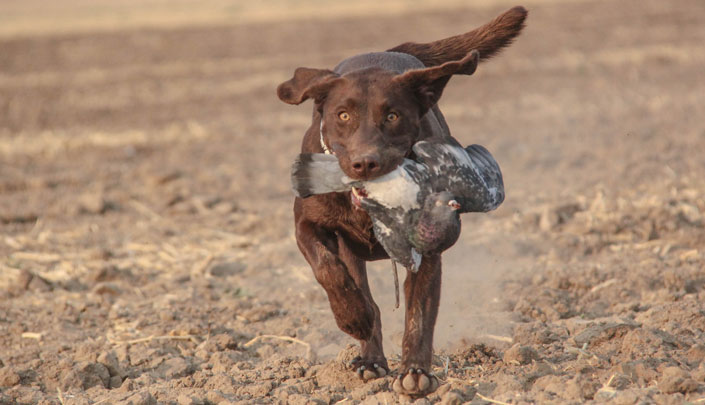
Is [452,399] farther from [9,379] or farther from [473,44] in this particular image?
[9,379]

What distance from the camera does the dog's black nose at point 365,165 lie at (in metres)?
4.12

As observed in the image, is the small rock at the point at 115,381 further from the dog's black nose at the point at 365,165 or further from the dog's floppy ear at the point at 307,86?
the dog's black nose at the point at 365,165

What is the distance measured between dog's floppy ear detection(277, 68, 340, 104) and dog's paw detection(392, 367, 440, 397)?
1296mm

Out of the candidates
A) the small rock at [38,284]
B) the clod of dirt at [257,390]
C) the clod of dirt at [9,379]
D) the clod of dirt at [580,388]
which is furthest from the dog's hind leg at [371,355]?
the small rock at [38,284]

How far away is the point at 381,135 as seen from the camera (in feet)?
14.1

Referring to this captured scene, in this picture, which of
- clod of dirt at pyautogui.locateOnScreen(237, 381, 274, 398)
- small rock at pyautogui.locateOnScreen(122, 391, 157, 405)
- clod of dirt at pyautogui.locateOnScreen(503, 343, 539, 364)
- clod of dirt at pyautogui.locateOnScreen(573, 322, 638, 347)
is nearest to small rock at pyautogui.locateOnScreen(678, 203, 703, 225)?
clod of dirt at pyautogui.locateOnScreen(573, 322, 638, 347)

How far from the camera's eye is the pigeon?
422 centimetres

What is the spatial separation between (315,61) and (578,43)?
15.4ft

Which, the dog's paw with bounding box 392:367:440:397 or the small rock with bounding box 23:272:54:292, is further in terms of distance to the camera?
the small rock with bounding box 23:272:54:292

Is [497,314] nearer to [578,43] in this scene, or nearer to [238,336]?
[238,336]

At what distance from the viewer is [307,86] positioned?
4.64 m

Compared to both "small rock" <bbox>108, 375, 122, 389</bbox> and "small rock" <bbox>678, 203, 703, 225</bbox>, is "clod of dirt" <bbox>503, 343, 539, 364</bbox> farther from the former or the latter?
"small rock" <bbox>678, 203, 703, 225</bbox>

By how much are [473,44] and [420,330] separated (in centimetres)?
181

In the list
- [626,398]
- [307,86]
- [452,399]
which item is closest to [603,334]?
[626,398]
